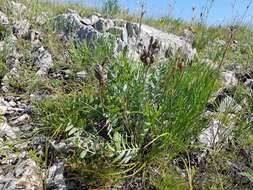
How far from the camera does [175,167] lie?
2449 millimetres

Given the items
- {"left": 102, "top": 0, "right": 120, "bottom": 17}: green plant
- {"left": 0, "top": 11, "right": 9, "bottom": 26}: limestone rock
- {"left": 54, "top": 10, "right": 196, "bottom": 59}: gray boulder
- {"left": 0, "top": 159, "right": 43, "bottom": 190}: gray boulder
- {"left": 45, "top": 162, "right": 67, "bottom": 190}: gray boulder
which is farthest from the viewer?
{"left": 102, "top": 0, "right": 120, "bottom": 17}: green plant

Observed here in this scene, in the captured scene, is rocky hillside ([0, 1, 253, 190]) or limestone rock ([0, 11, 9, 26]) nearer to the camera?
rocky hillside ([0, 1, 253, 190])

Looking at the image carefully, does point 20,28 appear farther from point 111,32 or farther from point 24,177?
point 24,177

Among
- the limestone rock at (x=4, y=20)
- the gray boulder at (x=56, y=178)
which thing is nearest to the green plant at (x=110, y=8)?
the limestone rock at (x=4, y=20)

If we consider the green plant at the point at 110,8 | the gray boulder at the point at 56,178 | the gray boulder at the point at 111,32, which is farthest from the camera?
the green plant at the point at 110,8

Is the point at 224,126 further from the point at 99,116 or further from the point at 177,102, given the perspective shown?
the point at 99,116

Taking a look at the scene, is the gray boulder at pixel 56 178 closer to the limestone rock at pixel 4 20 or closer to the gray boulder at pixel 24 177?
the gray boulder at pixel 24 177

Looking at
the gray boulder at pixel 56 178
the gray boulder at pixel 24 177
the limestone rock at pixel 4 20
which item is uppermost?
the limestone rock at pixel 4 20

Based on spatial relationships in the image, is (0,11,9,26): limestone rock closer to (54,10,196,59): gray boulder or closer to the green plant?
(54,10,196,59): gray boulder

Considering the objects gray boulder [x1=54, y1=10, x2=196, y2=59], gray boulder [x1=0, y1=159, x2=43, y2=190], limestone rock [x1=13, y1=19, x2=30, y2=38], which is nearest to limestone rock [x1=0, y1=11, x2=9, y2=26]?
limestone rock [x1=13, y1=19, x2=30, y2=38]

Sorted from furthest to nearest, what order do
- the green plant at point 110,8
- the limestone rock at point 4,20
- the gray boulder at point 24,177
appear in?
the green plant at point 110,8
the limestone rock at point 4,20
the gray boulder at point 24,177

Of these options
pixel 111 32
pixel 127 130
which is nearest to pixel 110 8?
pixel 111 32

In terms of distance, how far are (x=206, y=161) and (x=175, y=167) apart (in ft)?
0.82

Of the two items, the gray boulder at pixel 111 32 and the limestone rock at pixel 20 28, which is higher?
the gray boulder at pixel 111 32
